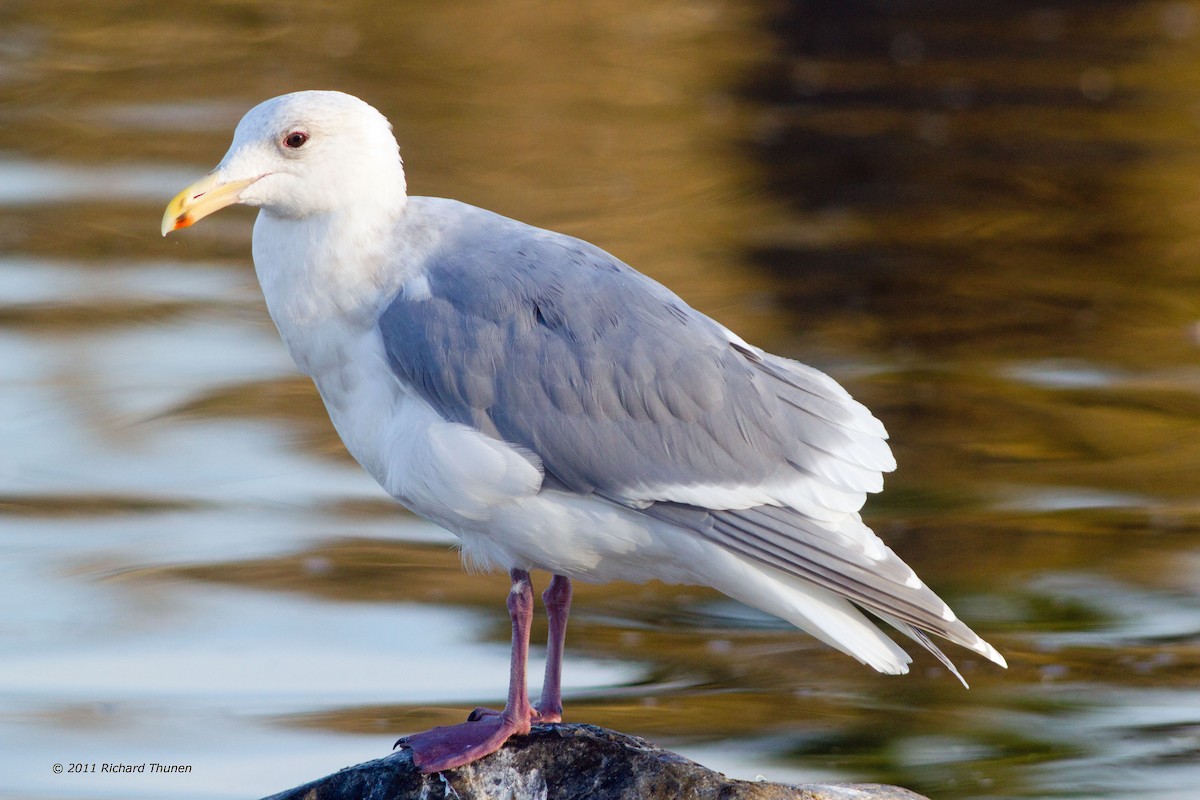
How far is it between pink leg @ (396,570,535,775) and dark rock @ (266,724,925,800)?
0.18ft

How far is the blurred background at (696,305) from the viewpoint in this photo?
6.81 meters

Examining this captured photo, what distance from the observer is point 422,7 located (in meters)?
19.9

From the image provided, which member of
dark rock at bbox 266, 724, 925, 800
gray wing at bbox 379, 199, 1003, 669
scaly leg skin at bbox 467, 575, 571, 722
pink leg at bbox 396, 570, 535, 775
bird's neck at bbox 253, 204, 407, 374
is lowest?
dark rock at bbox 266, 724, 925, 800

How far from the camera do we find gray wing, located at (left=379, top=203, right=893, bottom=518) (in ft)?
15.9

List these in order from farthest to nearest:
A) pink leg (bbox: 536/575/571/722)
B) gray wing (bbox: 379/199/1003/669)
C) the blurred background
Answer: the blurred background → pink leg (bbox: 536/575/571/722) → gray wing (bbox: 379/199/1003/669)

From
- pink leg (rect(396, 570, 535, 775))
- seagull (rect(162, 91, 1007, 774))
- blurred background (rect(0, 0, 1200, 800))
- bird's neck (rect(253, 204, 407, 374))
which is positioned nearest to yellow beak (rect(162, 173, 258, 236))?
seagull (rect(162, 91, 1007, 774))

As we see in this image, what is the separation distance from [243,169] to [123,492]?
14.5 ft

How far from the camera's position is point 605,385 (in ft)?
16.3

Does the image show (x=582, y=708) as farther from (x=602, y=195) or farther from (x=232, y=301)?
(x=602, y=195)

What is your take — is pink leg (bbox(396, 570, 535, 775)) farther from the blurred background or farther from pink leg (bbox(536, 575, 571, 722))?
the blurred background

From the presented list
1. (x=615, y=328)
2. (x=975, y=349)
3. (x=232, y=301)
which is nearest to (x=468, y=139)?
(x=232, y=301)

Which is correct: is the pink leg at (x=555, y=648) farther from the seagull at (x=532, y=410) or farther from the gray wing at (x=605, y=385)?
the gray wing at (x=605, y=385)

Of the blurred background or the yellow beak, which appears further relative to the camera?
the blurred background

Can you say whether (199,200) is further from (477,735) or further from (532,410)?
(477,735)
